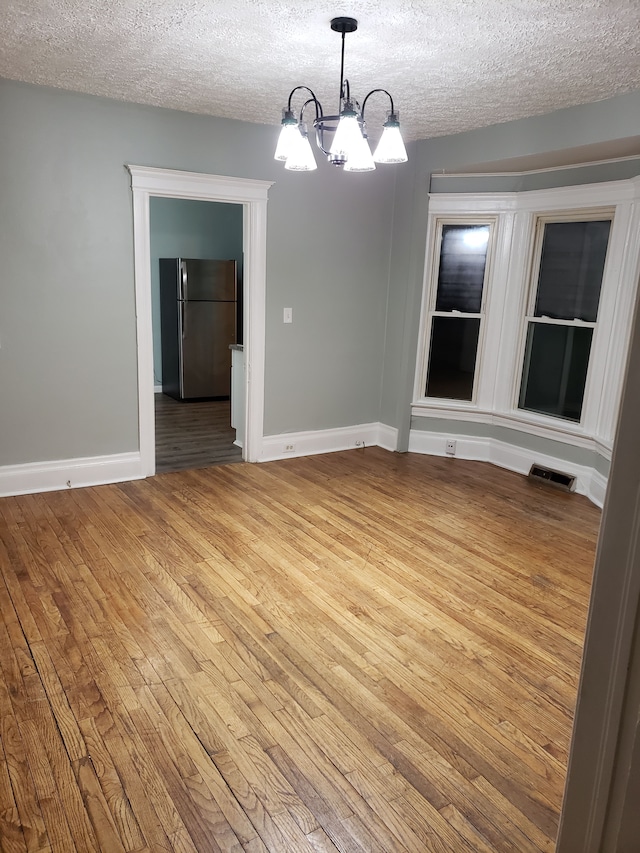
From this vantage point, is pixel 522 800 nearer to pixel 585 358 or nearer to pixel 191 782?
pixel 191 782

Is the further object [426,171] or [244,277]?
[426,171]

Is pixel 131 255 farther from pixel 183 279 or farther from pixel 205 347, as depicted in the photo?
pixel 205 347

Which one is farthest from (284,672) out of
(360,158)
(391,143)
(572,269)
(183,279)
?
(183,279)

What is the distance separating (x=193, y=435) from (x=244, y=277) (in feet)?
6.14

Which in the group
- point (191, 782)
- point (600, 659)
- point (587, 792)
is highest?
point (600, 659)

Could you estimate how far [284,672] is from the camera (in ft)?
8.14

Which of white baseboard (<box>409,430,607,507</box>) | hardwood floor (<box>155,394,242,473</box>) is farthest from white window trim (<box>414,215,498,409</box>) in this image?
hardwood floor (<box>155,394,242,473</box>)

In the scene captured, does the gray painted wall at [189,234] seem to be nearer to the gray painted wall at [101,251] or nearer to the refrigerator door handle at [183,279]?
the refrigerator door handle at [183,279]

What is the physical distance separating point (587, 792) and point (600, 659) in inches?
7.5

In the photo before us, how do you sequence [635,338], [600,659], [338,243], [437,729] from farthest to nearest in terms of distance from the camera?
1. [338,243]
2. [437,729]
3. [600,659]
4. [635,338]

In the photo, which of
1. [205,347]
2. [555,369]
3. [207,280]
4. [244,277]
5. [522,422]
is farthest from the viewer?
[205,347]

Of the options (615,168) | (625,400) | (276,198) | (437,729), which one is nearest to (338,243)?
(276,198)

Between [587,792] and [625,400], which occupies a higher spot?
[625,400]

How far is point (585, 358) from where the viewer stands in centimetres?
480
